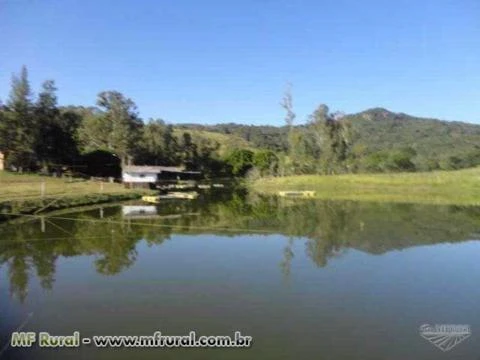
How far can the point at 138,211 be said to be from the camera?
32.4 m

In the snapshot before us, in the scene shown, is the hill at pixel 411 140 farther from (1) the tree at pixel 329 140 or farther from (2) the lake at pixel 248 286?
(2) the lake at pixel 248 286

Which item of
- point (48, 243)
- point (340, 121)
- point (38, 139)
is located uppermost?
point (340, 121)

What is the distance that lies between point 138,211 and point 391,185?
3702cm

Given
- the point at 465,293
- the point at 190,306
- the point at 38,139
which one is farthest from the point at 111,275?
the point at 38,139

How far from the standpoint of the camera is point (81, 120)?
220 ft

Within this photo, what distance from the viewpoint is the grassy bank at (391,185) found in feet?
165

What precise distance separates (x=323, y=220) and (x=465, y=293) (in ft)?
54.4

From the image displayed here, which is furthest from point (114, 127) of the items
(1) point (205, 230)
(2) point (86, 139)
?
(1) point (205, 230)

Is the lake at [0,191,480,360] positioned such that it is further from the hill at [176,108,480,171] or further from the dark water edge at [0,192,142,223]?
the hill at [176,108,480,171]

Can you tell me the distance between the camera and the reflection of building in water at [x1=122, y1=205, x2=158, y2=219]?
2998 cm

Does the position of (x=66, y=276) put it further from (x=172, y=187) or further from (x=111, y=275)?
(x=172, y=187)

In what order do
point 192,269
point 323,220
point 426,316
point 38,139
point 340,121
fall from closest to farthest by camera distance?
point 426,316 < point 192,269 < point 323,220 < point 38,139 < point 340,121

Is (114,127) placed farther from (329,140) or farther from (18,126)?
(329,140)

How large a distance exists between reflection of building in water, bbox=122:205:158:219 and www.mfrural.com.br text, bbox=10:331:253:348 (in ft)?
69.4
